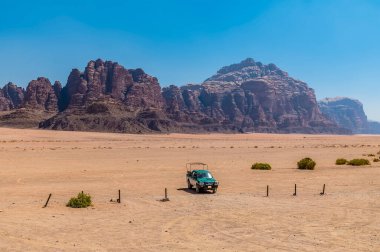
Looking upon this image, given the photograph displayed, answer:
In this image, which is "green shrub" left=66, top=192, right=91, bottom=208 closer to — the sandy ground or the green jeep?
the sandy ground

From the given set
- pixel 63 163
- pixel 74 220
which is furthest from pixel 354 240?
pixel 63 163

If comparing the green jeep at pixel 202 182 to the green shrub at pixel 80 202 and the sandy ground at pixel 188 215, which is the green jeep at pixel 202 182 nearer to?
the sandy ground at pixel 188 215

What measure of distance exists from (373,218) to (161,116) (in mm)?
162395

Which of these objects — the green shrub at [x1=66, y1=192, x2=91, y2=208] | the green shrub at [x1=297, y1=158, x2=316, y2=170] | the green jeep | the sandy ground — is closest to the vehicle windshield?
the green jeep

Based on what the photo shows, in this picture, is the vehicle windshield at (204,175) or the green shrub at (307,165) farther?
the green shrub at (307,165)

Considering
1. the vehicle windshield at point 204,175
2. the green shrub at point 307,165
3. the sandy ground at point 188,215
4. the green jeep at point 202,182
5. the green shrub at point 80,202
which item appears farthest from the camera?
the green shrub at point 307,165

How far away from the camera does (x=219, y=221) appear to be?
17031 millimetres

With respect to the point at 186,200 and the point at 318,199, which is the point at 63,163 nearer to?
the point at 186,200

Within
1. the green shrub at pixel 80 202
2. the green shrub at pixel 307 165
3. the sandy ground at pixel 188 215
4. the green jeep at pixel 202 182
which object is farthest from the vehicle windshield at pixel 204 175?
the green shrub at pixel 307 165

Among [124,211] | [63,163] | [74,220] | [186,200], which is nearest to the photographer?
[74,220]

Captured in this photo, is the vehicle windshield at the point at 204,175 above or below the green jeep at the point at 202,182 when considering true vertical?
above

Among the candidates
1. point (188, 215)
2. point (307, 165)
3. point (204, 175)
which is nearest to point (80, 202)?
point (188, 215)

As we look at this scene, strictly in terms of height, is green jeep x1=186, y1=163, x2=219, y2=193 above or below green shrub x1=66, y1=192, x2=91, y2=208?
above

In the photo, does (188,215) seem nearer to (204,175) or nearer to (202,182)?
(202,182)
